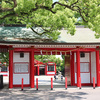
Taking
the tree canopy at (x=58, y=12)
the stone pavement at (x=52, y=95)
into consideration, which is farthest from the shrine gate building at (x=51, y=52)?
the tree canopy at (x=58, y=12)

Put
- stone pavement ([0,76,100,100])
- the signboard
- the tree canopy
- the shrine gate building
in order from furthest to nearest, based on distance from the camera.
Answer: the signboard, the shrine gate building, stone pavement ([0,76,100,100]), the tree canopy

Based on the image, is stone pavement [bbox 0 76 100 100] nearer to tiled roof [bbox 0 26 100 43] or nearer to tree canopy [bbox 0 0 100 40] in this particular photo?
tree canopy [bbox 0 0 100 40]

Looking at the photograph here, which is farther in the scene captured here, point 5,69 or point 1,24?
point 5,69

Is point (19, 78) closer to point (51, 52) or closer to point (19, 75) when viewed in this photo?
point (19, 75)

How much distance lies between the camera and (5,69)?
53406mm

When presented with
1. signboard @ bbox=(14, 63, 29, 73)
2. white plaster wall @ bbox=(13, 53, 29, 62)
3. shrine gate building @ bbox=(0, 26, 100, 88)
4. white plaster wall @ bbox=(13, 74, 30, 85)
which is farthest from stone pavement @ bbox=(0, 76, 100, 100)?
white plaster wall @ bbox=(13, 53, 29, 62)

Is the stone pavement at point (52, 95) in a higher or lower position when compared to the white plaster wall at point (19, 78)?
lower

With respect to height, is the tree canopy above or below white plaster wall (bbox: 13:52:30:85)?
above

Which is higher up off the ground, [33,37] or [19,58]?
[33,37]

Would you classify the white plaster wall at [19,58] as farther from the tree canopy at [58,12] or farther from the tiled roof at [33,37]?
the tree canopy at [58,12]

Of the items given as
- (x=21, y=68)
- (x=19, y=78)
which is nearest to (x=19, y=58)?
(x=21, y=68)

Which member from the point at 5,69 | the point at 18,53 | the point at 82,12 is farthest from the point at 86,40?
the point at 5,69

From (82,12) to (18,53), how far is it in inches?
302

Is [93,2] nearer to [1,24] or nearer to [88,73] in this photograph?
[88,73]
